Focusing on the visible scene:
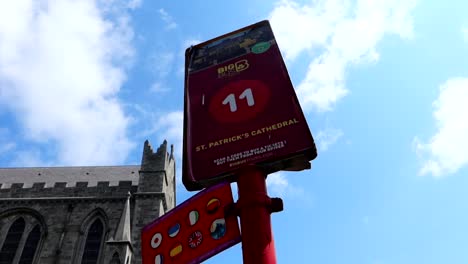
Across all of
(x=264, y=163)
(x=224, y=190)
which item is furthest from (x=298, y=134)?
(x=224, y=190)

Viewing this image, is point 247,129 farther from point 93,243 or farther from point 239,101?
point 93,243

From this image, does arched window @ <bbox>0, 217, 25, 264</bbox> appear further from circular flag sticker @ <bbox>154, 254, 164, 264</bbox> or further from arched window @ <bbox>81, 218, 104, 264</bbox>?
circular flag sticker @ <bbox>154, 254, 164, 264</bbox>

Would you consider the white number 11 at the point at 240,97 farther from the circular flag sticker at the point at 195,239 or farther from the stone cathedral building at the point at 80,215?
the stone cathedral building at the point at 80,215

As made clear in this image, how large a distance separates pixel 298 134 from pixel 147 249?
1.84m

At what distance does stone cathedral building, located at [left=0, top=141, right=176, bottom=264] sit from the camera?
64.4ft

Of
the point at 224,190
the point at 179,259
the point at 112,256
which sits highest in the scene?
the point at 112,256

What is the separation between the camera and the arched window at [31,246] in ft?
65.0

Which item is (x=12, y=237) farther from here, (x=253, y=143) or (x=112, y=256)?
(x=253, y=143)

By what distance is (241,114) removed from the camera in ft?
14.9

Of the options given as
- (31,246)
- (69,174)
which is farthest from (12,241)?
(69,174)

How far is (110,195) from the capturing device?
22.0m

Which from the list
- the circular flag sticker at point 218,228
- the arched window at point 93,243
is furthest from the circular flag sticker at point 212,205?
the arched window at point 93,243

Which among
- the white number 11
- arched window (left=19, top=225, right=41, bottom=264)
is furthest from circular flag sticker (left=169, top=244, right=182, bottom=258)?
arched window (left=19, top=225, right=41, bottom=264)

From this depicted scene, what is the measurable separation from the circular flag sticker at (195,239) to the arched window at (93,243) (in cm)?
1736
